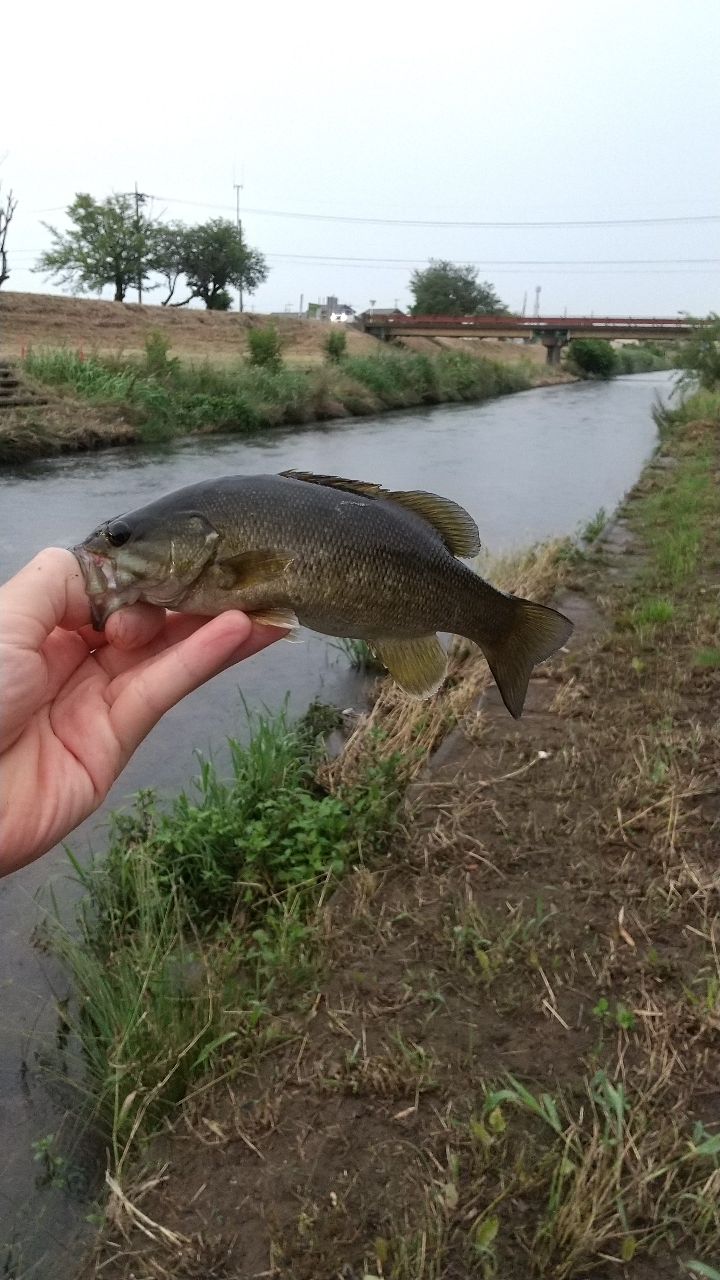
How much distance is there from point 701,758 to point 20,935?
12.5ft

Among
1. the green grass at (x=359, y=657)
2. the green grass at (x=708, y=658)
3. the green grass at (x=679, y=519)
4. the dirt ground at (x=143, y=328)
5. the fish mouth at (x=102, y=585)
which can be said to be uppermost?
the dirt ground at (x=143, y=328)

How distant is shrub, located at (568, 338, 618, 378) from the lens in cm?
6719

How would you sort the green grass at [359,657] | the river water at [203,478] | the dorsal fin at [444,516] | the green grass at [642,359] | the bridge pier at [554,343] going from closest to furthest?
the dorsal fin at [444,516] → the river water at [203,478] → the green grass at [359,657] → the bridge pier at [554,343] → the green grass at [642,359]

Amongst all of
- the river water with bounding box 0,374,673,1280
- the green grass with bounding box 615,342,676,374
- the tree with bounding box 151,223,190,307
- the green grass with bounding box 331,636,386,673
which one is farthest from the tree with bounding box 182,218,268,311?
the green grass with bounding box 331,636,386,673

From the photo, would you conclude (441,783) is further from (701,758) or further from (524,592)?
(524,592)

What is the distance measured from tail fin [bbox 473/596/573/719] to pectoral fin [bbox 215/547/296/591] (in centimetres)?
64

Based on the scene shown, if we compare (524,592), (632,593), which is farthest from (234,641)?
(632,593)

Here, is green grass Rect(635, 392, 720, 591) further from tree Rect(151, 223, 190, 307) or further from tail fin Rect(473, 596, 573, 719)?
tree Rect(151, 223, 190, 307)

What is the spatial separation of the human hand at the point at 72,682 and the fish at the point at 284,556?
77 millimetres

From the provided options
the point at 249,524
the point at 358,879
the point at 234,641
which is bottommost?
the point at 358,879

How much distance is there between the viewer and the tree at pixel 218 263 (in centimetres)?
6825

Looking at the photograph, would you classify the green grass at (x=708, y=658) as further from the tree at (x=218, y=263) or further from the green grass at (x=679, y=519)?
the tree at (x=218, y=263)

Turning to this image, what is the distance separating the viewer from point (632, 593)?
8.16 m

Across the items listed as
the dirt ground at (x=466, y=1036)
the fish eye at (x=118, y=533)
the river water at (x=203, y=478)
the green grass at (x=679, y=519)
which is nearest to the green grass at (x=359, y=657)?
the river water at (x=203, y=478)
